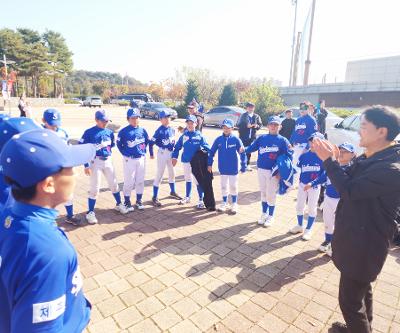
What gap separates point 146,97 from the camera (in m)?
48.3

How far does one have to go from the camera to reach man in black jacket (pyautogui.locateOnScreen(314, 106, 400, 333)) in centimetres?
208

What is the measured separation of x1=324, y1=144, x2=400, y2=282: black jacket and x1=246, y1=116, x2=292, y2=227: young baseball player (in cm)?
287

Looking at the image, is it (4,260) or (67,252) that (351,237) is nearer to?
(67,252)

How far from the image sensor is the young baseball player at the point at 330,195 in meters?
4.16

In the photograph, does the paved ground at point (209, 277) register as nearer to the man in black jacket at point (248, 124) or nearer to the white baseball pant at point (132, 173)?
the white baseball pant at point (132, 173)

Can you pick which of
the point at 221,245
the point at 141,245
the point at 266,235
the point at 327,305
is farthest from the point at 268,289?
the point at 141,245

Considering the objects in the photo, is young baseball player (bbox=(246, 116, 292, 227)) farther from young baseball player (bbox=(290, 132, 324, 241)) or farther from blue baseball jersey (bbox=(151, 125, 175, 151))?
blue baseball jersey (bbox=(151, 125, 175, 151))

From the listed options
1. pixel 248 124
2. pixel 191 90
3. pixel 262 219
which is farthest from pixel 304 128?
pixel 191 90

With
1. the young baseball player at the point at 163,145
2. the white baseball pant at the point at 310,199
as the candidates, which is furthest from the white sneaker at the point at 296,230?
the young baseball player at the point at 163,145

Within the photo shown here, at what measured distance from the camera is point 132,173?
19.0ft

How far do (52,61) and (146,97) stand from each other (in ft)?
58.1

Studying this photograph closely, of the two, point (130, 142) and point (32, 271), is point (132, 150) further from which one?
point (32, 271)

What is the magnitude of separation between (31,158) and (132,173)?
4632mm

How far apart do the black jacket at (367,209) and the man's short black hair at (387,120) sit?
4.7 inches
